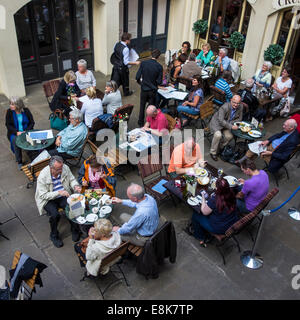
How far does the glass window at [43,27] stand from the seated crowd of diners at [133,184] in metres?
2.61

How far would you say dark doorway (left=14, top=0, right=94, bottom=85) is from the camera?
9.62 m

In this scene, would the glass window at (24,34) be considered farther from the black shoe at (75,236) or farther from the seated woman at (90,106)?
the black shoe at (75,236)

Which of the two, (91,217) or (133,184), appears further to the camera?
(91,217)

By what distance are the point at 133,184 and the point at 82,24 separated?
26.1 feet

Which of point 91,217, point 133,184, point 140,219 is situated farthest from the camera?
point 91,217

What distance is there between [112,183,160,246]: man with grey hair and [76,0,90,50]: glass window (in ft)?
25.9

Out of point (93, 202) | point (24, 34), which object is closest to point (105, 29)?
point (24, 34)

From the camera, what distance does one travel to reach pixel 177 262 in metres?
5.29

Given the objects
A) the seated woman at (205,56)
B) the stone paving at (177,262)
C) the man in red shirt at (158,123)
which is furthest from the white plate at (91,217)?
the seated woman at (205,56)

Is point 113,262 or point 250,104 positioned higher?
point 250,104

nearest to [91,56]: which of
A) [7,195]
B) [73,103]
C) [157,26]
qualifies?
[157,26]

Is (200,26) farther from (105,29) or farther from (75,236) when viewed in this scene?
(75,236)

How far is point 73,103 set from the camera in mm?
7922
